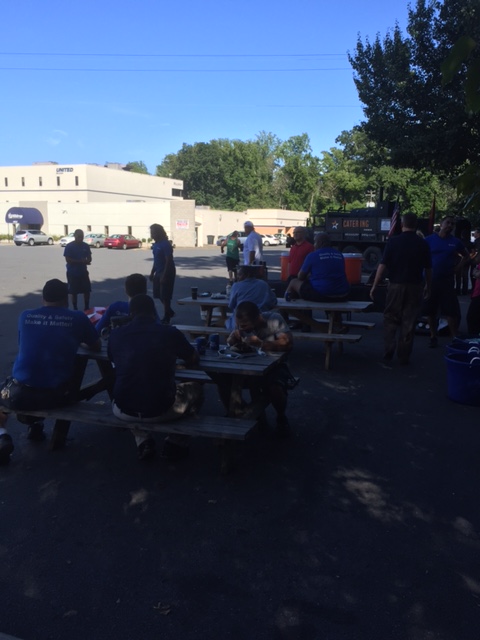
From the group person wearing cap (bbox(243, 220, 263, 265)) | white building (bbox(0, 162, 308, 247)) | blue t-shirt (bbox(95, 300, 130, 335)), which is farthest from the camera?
white building (bbox(0, 162, 308, 247))

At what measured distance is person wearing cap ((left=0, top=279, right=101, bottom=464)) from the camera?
14.2ft

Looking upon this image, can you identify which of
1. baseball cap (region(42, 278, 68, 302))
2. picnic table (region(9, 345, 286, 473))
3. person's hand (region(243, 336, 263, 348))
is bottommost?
picnic table (region(9, 345, 286, 473))

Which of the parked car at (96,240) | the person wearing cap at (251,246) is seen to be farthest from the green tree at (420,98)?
the parked car at (96,240)

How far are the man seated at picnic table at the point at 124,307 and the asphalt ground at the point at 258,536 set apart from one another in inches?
41.4

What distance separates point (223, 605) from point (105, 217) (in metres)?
62.4

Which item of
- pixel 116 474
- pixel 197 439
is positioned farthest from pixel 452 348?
pixel 116 474

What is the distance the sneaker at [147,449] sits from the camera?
14.3ft

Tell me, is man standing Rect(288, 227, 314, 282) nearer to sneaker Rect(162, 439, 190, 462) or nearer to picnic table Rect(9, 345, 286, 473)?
picnic table Rect(9, 345, 286, 473)

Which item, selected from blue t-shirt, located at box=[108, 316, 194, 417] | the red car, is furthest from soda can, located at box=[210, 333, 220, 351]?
the red car

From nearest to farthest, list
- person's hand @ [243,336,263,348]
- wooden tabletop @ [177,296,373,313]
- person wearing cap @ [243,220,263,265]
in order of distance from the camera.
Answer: person's hand @ [243,336,263,348], wooden tabletop @ [177,296,373,313], person wearing cap @ [243,220,263,265]

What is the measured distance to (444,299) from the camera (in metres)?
8.22

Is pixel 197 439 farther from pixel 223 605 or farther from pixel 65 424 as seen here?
pixel 223 605

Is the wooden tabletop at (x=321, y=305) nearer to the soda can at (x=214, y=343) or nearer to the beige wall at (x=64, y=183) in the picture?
the soda can at (x=214, y=343)

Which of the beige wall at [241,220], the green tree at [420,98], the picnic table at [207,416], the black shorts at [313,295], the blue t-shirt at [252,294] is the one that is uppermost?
the green tree at [420,98]
